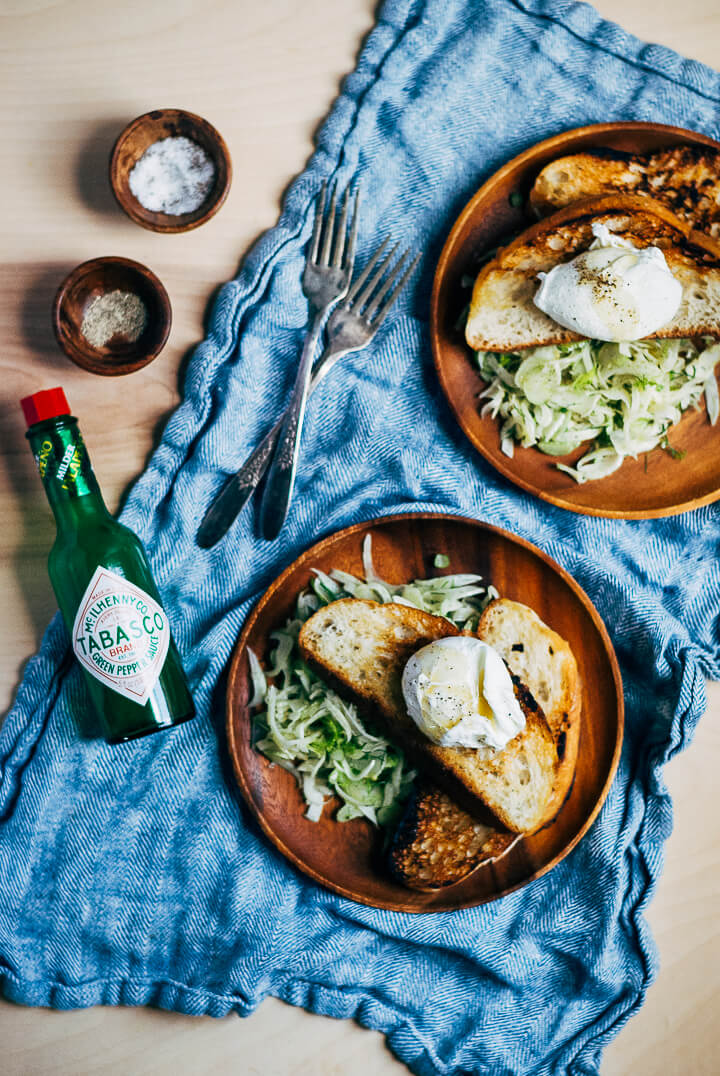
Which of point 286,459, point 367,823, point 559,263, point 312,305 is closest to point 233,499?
point 286,459

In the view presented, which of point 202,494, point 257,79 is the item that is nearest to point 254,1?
point 257,79

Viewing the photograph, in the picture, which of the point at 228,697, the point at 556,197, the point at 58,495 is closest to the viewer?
the point at 58,495

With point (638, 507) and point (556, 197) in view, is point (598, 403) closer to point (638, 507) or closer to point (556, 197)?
point (638, 507)

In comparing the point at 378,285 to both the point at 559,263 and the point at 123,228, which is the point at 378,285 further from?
the point at 123,228

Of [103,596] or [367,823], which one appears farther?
[367,823]

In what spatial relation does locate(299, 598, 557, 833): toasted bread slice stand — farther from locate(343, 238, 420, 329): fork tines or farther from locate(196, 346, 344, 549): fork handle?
locate(343, 238, 420, 329): fork tines
